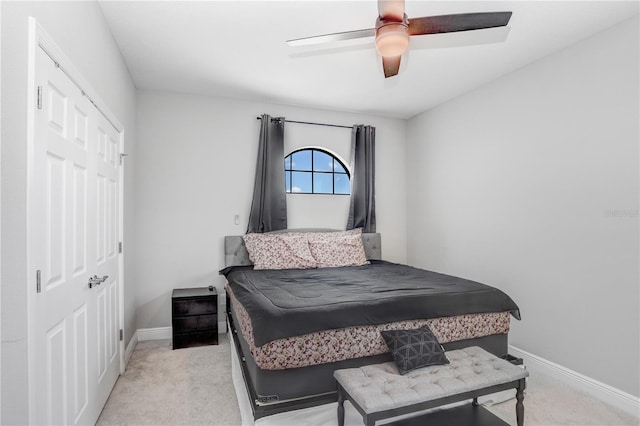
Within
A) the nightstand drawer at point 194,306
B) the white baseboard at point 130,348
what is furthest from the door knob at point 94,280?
the nightstand drawer at point 194,306

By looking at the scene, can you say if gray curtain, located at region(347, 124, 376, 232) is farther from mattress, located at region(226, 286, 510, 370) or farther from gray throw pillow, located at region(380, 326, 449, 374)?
gray throw pillow, located at region(380, 326, 449, 374)

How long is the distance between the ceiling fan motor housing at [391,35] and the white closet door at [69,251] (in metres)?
1.56

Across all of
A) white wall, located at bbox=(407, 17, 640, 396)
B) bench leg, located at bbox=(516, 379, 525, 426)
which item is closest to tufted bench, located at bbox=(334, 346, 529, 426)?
bench leg, located at bbox=(516, 379, 525, 426)

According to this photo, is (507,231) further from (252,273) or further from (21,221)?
(21,221)

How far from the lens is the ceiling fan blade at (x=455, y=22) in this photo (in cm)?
180

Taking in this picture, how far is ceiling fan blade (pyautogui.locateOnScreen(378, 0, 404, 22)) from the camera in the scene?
1.72 meters

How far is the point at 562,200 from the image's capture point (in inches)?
111

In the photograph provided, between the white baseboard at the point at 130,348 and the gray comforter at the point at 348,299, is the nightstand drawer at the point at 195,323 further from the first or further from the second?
Answer: the gray comforter at the point at 348,299

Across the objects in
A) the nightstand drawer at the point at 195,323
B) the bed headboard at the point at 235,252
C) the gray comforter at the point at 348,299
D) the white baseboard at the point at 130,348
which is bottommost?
the white baseboard at the point at 130,348

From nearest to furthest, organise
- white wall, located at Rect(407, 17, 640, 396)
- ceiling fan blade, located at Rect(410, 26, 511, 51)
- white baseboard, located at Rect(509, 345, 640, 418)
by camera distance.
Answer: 1. white baseboard, located at Rect(509, 345, 640, 418)
2. white wall, located at Rect(407, 17, 640, 396)
3. ceiling fan blade, located at Rect(410, 26, 511, 51)

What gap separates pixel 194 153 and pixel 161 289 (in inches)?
62.6

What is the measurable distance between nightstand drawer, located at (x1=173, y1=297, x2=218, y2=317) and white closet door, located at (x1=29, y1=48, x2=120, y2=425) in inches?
35.5

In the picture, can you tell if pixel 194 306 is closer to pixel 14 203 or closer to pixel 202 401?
pixel 202 401

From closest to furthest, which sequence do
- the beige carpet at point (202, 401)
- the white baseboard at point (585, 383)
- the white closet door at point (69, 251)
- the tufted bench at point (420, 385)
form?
the white closet door at point (69, 251) → the tufted bench at point (420, 385) → the beige carpet at point (202, 401) → the white baseboard at point (585, 383)
